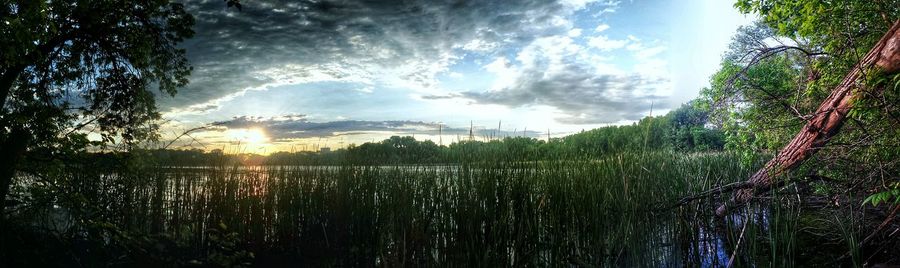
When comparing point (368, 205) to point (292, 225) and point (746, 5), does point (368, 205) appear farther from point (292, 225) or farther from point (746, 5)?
point (746, 5)

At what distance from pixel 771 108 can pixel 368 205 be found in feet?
17.9

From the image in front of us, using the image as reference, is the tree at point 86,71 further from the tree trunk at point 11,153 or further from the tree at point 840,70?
the tree at point 840,70

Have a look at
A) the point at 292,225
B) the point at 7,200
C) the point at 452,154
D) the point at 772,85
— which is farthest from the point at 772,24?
the point at 7,200

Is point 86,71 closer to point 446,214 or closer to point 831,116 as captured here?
point 446,214

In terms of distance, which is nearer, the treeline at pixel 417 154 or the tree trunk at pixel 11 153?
the tree trunk at pixel 11 153

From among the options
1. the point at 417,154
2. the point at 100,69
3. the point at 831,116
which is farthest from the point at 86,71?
the point at 831,116

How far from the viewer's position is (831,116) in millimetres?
5184

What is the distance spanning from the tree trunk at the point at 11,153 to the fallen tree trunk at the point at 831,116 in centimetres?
615

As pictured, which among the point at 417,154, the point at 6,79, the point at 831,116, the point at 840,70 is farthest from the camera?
the point at 417,154

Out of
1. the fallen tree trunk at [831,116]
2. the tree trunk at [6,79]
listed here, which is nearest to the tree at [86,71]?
the tree trunk at [6,79]

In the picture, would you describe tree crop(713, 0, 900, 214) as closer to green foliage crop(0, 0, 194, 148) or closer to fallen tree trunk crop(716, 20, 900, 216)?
fallen tree trunk crop(716, 20, 900, 216)

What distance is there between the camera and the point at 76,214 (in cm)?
571

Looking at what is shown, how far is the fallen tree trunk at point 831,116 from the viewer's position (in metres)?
4.62

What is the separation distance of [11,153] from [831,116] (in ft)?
24.8
